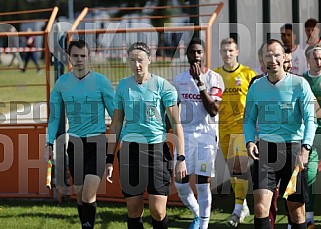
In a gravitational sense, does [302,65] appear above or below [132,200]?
above

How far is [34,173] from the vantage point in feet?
32.2

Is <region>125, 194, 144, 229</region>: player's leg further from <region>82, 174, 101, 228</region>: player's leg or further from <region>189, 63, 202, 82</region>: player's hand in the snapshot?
<region>189, 63, 202, 82</region>: player's hand

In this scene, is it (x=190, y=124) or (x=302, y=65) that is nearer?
(x=190, y=124)

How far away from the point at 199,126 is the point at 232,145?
0.85m

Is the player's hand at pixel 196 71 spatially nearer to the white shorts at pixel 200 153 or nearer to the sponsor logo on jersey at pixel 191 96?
the sponsor logo on jersey at pixel 191 96

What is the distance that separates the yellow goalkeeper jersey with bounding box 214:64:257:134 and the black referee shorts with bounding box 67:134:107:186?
6.15ft

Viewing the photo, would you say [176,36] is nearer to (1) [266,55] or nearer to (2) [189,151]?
(2) [189,151]

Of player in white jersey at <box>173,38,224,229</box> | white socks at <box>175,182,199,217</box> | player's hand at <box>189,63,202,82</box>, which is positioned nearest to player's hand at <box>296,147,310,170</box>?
player in white jersey at <box>173,38,224,229</box>

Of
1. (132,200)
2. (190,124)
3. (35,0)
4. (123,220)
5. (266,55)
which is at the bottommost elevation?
(123,220)

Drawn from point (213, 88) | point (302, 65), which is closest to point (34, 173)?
point (213, 88)

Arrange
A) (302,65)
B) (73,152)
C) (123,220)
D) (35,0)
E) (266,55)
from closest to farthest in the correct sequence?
(266,55)
(73,152)
(123,220)
(302,65)
(35,0)

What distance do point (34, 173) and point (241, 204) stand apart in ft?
10.6

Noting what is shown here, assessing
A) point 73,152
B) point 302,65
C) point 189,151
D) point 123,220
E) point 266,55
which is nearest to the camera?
point 266,55

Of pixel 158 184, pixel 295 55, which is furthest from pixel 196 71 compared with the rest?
pixel 295 55
